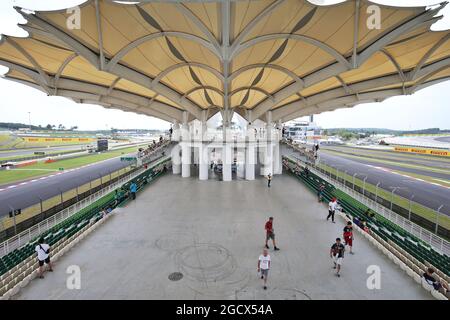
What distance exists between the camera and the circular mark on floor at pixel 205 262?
26.7 ft

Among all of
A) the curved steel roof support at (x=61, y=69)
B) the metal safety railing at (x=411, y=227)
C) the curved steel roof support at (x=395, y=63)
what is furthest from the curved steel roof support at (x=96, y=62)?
the metal safety railing at (x=411, y=227)

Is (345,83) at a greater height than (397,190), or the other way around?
(345,83)

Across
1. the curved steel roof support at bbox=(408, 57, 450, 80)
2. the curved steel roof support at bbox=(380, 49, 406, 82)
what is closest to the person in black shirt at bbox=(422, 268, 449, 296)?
the curved steel roof support at bbox=(380, 49, 406, 82)

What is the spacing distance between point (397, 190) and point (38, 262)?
29772mm

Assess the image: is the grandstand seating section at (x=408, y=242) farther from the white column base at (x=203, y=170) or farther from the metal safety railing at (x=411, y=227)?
the white column base at (x=203, y=170)

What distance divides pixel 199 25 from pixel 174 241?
35.2 feet

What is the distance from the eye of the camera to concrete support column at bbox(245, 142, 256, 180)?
26.0m

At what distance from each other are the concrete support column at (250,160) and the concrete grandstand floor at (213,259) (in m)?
10.2

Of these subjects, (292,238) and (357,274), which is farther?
(292,238)

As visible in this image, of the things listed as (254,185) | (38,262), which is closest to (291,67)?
(254,185)

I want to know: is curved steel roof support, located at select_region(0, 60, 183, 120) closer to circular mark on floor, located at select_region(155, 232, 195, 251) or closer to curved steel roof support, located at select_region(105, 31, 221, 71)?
curved steel roof support, located at select_region(105, 31, 221, 71)

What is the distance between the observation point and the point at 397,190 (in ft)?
78.0

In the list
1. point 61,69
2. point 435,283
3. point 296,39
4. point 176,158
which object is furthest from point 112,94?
point 435,283
